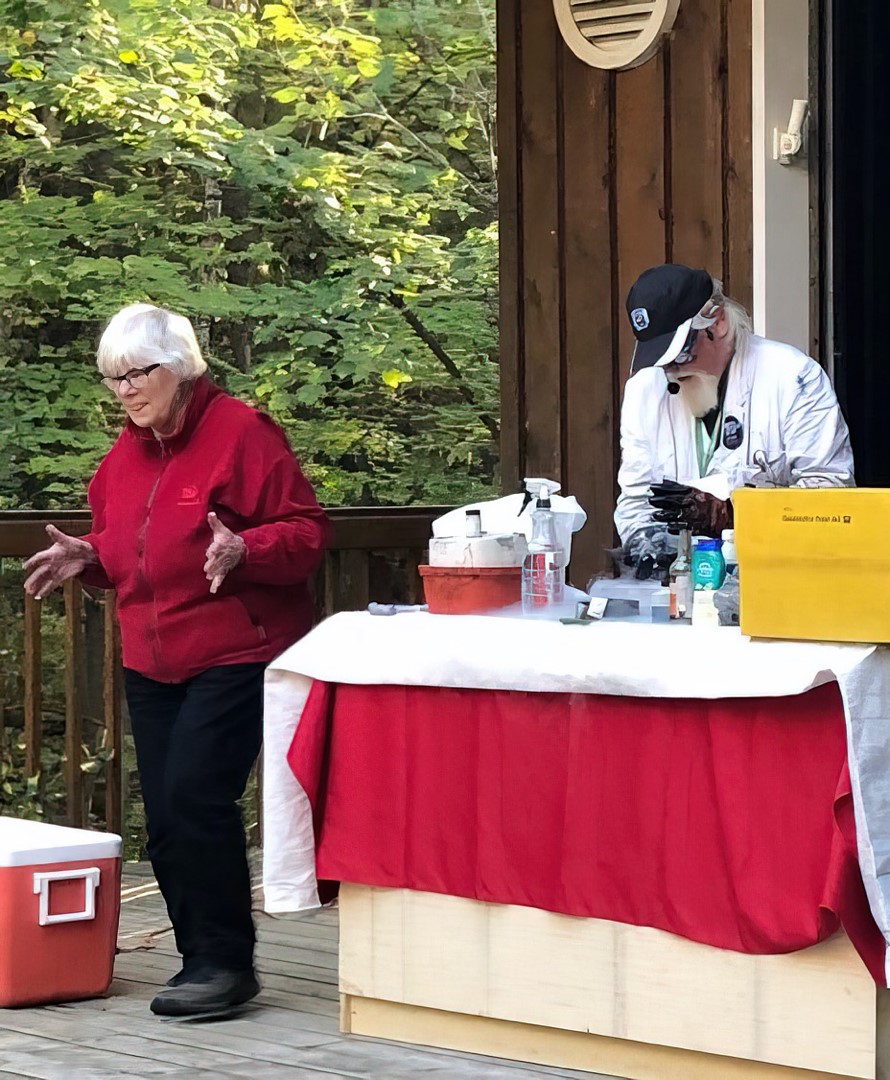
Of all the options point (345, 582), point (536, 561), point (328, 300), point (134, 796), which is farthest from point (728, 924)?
point (328, 300)

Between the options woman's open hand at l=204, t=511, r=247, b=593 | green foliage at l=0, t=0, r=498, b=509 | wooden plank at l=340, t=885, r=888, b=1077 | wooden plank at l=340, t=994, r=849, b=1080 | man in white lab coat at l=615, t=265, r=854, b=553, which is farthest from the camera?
green foliage at l=0, t=0, r=498, b=509

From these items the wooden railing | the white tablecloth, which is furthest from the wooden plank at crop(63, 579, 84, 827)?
the white tablecloth

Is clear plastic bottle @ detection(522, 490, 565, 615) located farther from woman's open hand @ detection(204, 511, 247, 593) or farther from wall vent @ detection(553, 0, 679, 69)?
wall vent @ detection(553, 0, 679, 69)

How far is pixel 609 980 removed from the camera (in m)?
2.87

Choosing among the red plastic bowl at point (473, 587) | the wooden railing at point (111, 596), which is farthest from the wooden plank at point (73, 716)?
the red plastic bowl at point (473, 587)

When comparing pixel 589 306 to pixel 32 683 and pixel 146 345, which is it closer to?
pixel 146 345

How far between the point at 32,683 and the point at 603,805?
252cm

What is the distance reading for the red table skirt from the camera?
2609 mm

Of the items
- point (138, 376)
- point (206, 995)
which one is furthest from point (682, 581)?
point (206, 995)

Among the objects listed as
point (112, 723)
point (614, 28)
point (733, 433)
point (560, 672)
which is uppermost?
point (614, 28)

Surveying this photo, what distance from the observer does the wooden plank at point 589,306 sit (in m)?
4.55

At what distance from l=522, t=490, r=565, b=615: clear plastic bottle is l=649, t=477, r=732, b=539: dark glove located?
0.81ft

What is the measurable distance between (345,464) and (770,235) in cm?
601

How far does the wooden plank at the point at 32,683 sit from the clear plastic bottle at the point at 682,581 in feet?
7.57
